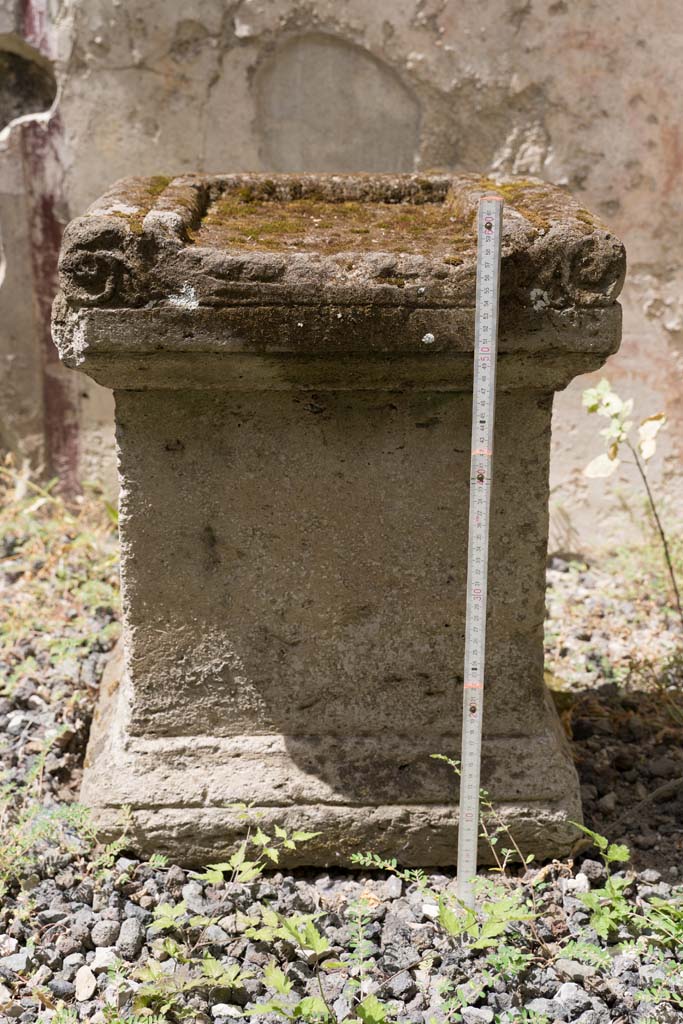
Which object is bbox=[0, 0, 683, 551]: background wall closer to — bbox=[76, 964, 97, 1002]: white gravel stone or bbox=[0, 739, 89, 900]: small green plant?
bbox=[0, 739, 89, 900]: small green plant

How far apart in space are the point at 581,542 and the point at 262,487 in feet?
6.90

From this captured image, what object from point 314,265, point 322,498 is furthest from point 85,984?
point 314,265

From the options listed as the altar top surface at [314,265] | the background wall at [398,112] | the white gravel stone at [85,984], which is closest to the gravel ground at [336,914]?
the white gravel stone at [85,984]

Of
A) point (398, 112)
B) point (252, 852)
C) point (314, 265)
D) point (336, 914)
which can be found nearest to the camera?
point (314, 265)

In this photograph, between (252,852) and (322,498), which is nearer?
(322,498)

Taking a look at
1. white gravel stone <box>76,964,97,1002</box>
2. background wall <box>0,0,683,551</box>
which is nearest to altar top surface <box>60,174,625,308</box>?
white gravel stone <box>76,964,97,1002</box>

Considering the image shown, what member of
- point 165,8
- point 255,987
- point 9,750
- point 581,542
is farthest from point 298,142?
point 255,987

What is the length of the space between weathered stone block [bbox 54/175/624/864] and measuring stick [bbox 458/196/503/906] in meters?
0.07

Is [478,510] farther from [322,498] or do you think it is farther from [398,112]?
[398,112]

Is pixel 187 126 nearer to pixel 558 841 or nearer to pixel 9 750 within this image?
pixel 9 750

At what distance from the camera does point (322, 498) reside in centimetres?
209

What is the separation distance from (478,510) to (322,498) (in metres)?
0.38

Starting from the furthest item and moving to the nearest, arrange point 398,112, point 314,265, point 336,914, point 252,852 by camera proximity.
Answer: point 398,112 < point 252,852 < point 336,914 < point 314,265

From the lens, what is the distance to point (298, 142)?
362 cm
